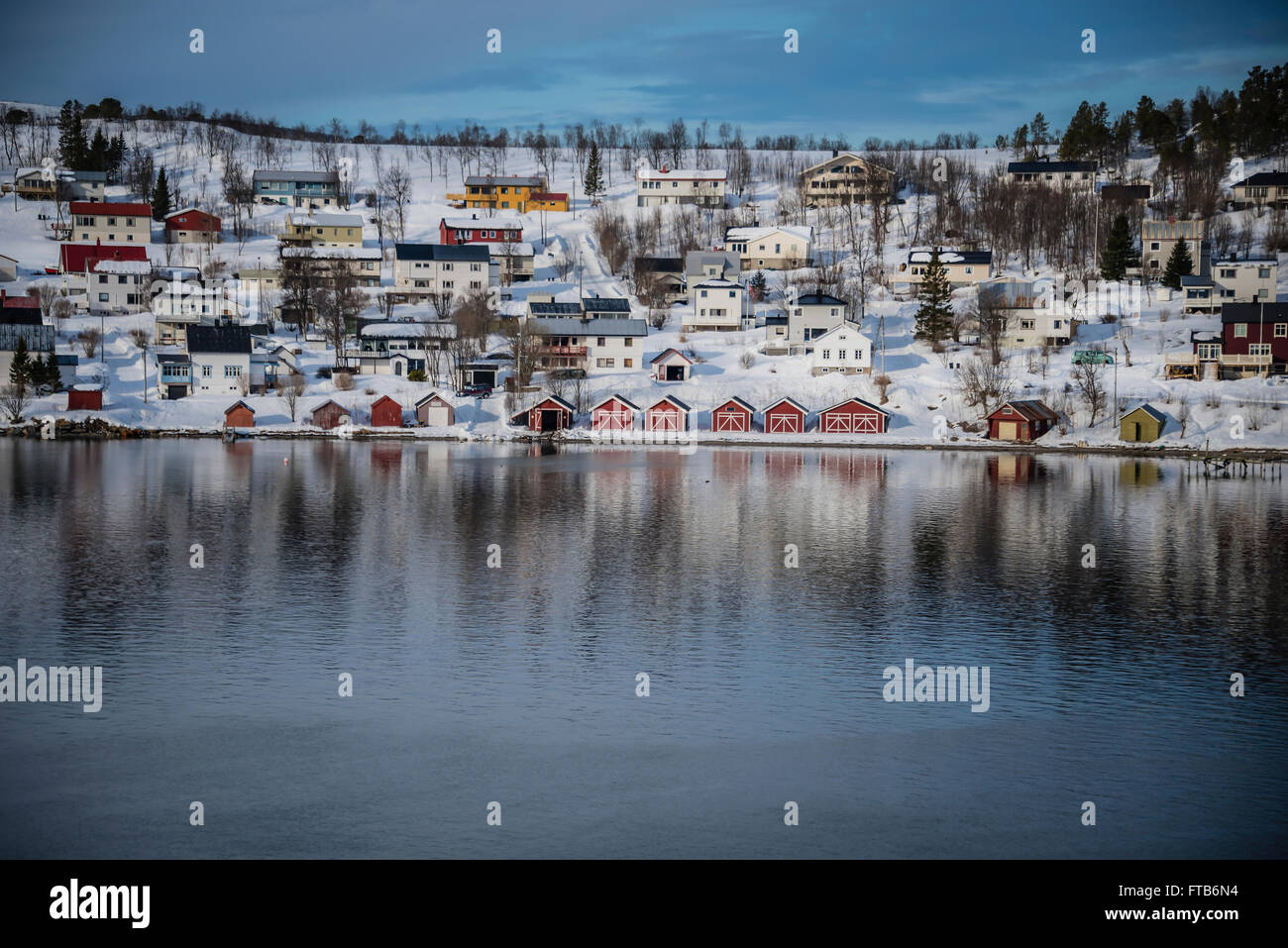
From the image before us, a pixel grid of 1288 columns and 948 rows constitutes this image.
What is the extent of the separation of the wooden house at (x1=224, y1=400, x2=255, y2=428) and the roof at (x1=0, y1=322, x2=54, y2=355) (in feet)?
40.9

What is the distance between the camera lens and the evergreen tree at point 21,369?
63.5 m

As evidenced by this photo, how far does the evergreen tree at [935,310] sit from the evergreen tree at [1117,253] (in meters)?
13.2

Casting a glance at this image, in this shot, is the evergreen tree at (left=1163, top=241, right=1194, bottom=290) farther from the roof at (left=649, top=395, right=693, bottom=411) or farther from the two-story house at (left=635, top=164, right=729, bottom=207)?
the two-story house at (left=635, top=164, right=729, bottom=207)

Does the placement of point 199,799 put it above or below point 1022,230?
below

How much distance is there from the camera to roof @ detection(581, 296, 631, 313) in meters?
75.9

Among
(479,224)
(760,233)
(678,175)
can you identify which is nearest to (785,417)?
(760,233)

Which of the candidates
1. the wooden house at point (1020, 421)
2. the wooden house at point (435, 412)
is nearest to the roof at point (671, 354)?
the wooden house at point (435, 412)

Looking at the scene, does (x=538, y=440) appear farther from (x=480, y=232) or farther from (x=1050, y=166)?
(x=1050, y=166)

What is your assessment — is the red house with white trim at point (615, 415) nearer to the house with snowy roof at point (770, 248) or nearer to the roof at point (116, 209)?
the house with snowy roof at point (770, 248)

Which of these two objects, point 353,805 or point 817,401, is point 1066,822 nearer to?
point 353,805
